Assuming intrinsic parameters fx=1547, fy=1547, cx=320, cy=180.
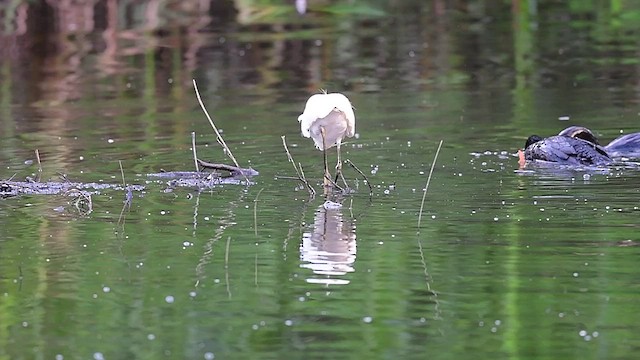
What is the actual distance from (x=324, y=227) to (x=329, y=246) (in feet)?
1.97

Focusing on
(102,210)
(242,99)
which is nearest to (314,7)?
(242,99)

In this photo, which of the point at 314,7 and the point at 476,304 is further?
the point at 314,7

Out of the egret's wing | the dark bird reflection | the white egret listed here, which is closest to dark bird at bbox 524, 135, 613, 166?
the white egret

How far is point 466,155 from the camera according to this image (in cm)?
1233

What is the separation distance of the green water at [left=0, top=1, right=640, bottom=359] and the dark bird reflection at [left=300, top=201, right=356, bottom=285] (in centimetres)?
2

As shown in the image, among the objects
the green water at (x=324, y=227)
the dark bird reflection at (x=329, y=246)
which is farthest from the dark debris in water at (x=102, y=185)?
the dark bird reflection at (x=329, y=246)

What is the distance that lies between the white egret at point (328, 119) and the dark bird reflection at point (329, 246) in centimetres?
63

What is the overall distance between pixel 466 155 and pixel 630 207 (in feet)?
9.13

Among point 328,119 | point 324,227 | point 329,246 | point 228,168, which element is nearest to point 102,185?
point 228,168

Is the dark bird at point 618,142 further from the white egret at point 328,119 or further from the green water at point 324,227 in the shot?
the white egret at point 328,119

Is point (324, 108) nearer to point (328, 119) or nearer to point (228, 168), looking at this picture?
point (328, 119)

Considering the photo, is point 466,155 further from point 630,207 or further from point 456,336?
point 456,336

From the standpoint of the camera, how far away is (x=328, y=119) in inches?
408

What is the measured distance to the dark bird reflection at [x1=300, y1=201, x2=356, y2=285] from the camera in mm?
8016
